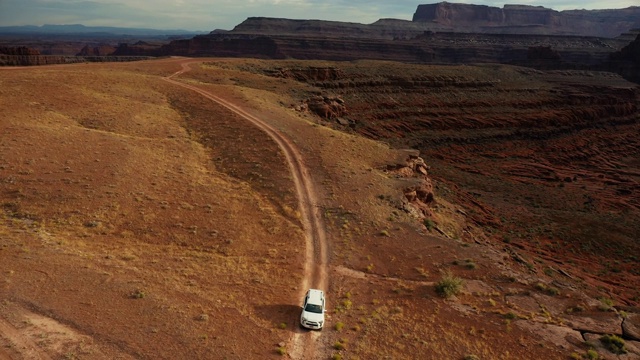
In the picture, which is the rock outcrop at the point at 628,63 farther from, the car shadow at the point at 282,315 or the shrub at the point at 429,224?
the car shadow at the point at 282,315

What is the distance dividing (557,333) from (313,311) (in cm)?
856

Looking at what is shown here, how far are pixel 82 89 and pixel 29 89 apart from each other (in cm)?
368

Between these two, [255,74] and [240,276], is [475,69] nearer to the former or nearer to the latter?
[255,74]

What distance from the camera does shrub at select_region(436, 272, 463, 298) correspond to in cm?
1708

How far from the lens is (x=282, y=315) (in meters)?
14.9

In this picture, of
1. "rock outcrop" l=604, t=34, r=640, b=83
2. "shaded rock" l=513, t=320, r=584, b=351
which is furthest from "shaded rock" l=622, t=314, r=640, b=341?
"rock outcrop" l=604, t=34, r=640, b=83

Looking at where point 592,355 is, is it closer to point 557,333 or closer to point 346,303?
point 557,333

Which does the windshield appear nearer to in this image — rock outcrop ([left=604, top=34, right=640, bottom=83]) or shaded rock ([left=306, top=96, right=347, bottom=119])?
shaded rock ([left=306, top=96, right=347, bottom=119])

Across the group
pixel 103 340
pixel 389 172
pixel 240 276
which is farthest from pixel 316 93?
pixel 103 340

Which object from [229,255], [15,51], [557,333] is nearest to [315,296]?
[229,255]

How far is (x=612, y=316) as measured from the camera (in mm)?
16609

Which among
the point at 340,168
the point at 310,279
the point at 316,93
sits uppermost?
the point at 316,93

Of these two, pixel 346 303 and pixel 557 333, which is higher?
pixel 346 303

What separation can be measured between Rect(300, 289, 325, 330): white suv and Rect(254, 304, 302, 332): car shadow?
308 mm
